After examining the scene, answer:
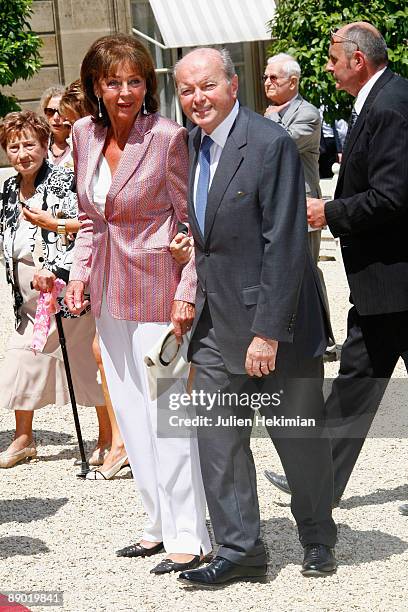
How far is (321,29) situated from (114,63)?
463 inches

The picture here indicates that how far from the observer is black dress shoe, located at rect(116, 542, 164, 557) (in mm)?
5191

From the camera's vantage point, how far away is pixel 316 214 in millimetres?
5328

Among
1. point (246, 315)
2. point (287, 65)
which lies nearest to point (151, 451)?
point (246, 315)

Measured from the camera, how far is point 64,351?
681cm

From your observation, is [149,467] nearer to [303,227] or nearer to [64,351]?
[303,227]

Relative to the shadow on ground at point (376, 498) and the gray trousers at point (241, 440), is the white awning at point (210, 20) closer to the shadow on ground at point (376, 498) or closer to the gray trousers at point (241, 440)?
the shadow on ground at point (376, 498)

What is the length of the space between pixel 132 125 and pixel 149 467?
1358mm

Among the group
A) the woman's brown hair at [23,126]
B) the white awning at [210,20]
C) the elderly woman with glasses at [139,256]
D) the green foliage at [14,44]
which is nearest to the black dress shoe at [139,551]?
the elderly woman with glasses at [139,256]

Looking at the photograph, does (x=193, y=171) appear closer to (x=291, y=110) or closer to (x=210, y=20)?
(x=291, y=110)

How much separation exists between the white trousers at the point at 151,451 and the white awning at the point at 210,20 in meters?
20.8

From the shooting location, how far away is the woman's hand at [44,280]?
6492mm

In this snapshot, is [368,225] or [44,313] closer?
[368,225]

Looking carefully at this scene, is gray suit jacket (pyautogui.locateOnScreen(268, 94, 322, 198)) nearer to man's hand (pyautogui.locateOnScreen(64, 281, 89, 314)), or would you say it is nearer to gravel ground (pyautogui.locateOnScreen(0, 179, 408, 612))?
gravel ground (pyautogui.locateOnScreen(0, 179, 408, 612))

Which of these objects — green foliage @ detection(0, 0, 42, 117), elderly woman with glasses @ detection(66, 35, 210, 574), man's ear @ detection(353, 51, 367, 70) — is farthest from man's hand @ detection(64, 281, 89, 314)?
green foliage @ detection(0, 0, 42, 117)
